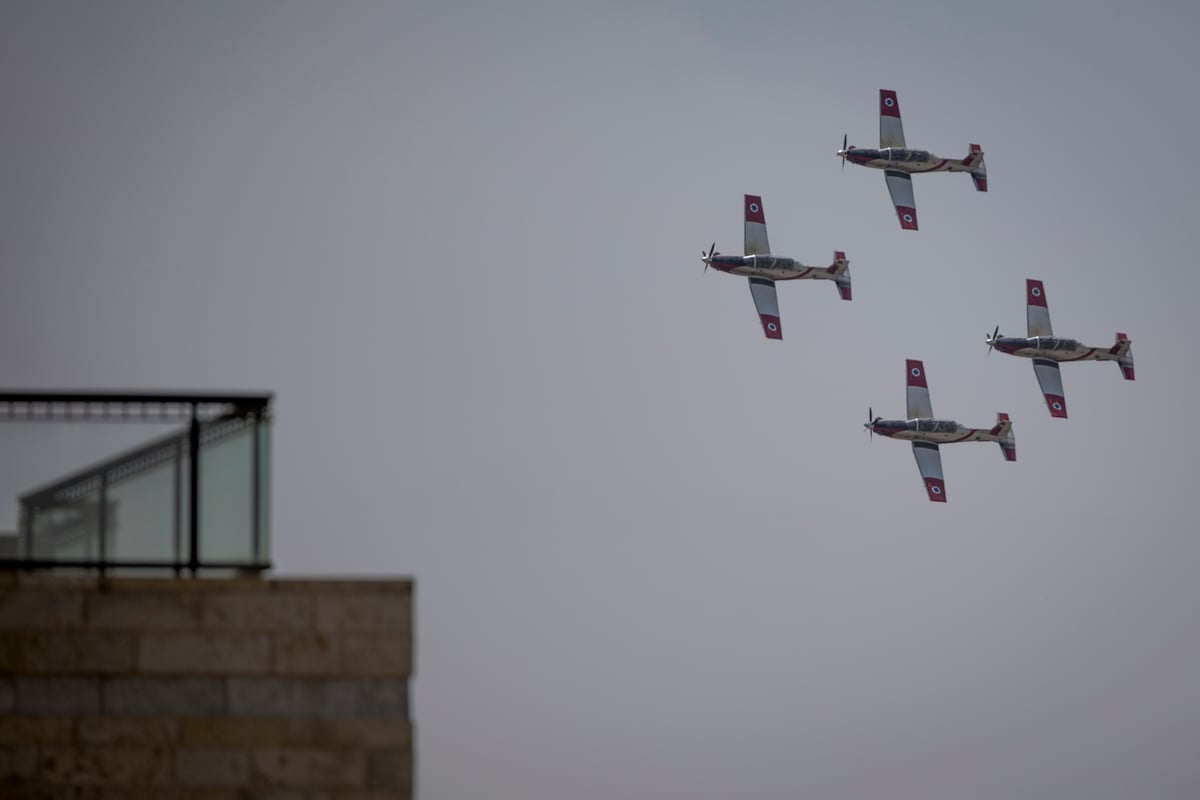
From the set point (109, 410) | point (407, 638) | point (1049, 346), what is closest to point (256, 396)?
point (109, 410)

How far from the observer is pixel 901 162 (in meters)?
99.2

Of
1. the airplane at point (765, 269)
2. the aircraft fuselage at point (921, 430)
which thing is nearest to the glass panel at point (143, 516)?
the airplane at point (765, 269)

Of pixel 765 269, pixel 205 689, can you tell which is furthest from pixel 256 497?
pixel 765 269

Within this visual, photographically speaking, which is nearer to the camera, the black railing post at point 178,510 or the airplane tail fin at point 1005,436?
the black railing post at point 178,510

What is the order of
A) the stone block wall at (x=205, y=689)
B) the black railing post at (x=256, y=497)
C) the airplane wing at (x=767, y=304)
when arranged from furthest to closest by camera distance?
the airplane wing at (x=767, y=304) → the black railing post at (x=256, y=497) → the stone block wall at (x=205, y=689)

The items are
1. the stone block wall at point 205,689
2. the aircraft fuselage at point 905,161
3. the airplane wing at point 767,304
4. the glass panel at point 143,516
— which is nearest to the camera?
the stone block wall at point 205,689

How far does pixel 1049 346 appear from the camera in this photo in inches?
4001

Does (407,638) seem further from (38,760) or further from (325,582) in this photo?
(38,760)

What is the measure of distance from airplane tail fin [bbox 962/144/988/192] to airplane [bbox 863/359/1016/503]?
35.7ft

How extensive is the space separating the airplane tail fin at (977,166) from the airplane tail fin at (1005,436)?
35.1ft

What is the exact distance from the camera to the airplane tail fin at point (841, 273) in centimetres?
10188

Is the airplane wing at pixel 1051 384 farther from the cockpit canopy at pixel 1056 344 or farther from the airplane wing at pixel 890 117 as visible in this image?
the airplane wing at pixel 890 117

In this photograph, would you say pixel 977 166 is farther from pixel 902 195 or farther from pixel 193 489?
pixel 193 489

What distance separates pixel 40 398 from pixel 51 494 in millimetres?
1108
